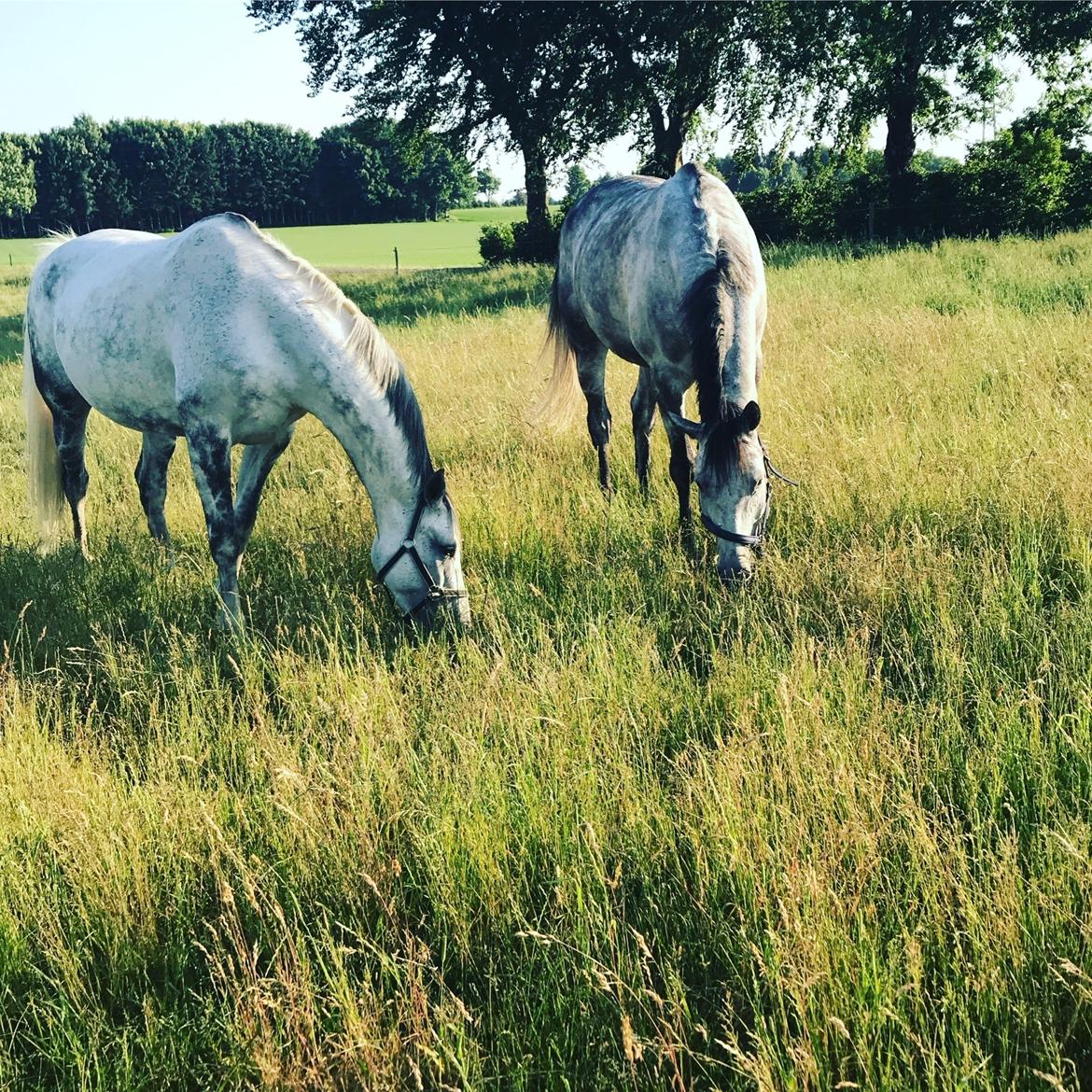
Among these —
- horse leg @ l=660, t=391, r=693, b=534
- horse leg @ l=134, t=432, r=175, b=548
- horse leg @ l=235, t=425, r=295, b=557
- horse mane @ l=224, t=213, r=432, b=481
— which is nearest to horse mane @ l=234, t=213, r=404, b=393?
horse mane @ l=224, t=213, r=432, b=481

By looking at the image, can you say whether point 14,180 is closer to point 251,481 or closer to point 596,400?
point 596,400

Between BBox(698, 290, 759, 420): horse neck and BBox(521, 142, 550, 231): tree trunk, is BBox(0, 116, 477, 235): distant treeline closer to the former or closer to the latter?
BBox(521, 142, 550, 231): tree trunk

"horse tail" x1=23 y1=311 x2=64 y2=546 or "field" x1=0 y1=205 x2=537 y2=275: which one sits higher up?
"field" x1=0 y1=205 x2=537 y2=275

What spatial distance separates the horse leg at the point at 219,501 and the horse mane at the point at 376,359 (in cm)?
87

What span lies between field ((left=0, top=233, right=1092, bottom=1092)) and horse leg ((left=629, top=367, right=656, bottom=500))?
3.78ft

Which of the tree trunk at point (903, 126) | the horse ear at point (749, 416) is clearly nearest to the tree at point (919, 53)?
the tree trunk at point (903, 126)

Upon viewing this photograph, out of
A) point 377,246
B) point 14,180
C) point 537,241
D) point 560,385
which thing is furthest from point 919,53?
point 14,180

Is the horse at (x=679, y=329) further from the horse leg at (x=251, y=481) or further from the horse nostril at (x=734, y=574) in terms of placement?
the horse leg at (x=251, y=481)

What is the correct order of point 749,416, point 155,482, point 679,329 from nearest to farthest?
point 749,416, point 679,329, point 155,482

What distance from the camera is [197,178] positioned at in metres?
76.1

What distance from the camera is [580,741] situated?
9.11 ft

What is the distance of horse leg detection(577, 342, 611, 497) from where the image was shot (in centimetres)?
632

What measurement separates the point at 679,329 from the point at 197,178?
84.7 m

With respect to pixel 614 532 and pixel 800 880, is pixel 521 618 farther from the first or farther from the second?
pixel 800 880
